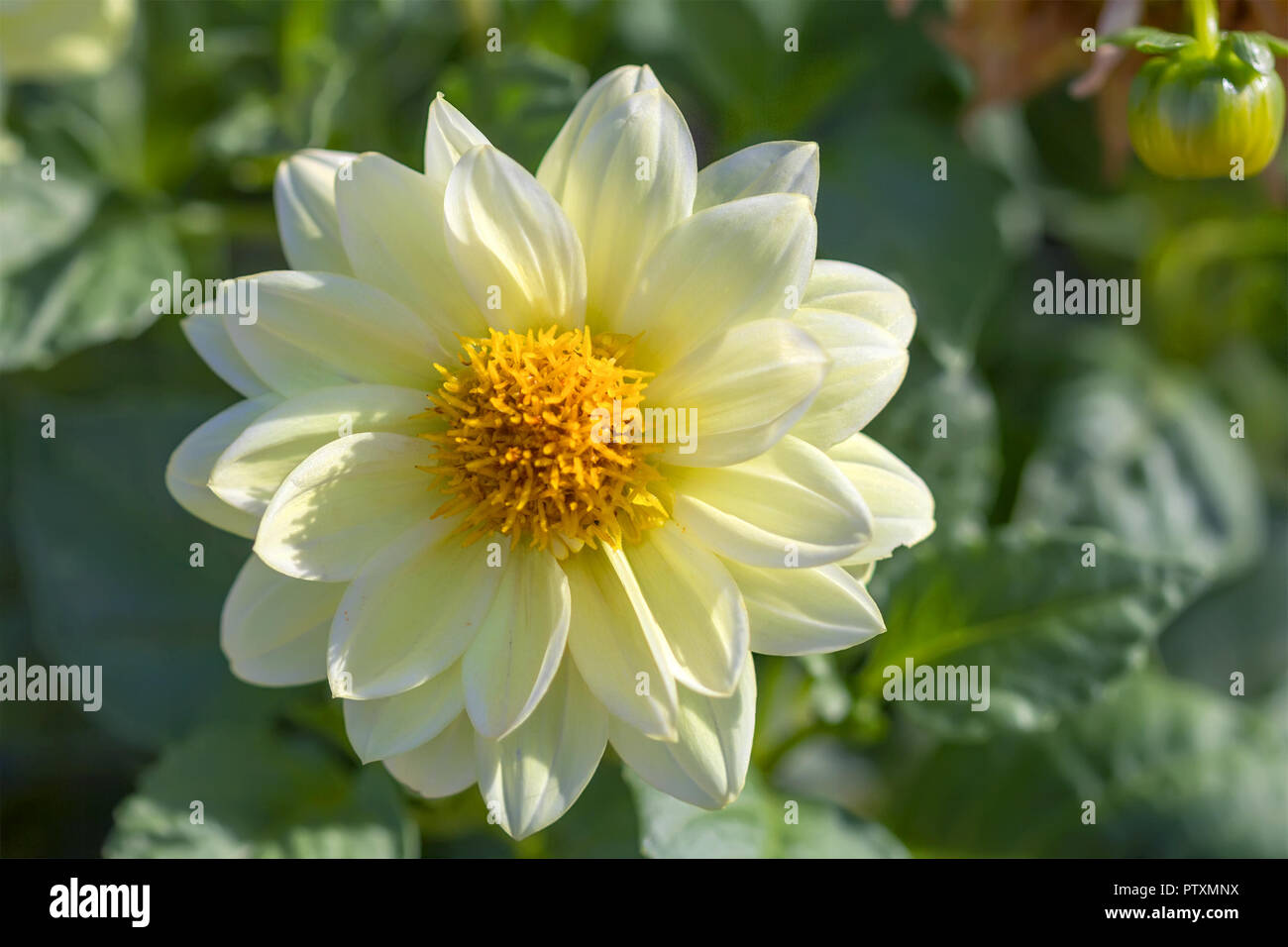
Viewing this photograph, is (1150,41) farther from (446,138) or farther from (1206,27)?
(446,138)

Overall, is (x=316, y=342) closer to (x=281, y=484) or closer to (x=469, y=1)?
(x=281, y=484)

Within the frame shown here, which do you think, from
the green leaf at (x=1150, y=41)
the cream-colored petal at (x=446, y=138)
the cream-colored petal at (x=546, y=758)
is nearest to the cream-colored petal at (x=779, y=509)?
the cream-colored petal at (x=546, y=758)

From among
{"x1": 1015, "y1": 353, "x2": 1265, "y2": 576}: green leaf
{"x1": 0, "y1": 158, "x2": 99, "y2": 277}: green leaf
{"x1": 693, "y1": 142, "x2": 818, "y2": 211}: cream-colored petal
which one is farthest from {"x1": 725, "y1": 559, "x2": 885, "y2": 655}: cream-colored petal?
{"x1": 0, "y1": 158, "x2": 99, "y2": 277}: green leaf

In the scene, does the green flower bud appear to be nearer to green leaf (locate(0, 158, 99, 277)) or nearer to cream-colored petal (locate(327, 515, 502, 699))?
cream-colored petal (locate(327, 515, 502, 699))

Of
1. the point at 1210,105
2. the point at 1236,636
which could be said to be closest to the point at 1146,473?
the point at 1236,636

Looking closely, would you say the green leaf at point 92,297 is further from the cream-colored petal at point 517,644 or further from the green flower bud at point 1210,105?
the green flower bud at point 1210,105
